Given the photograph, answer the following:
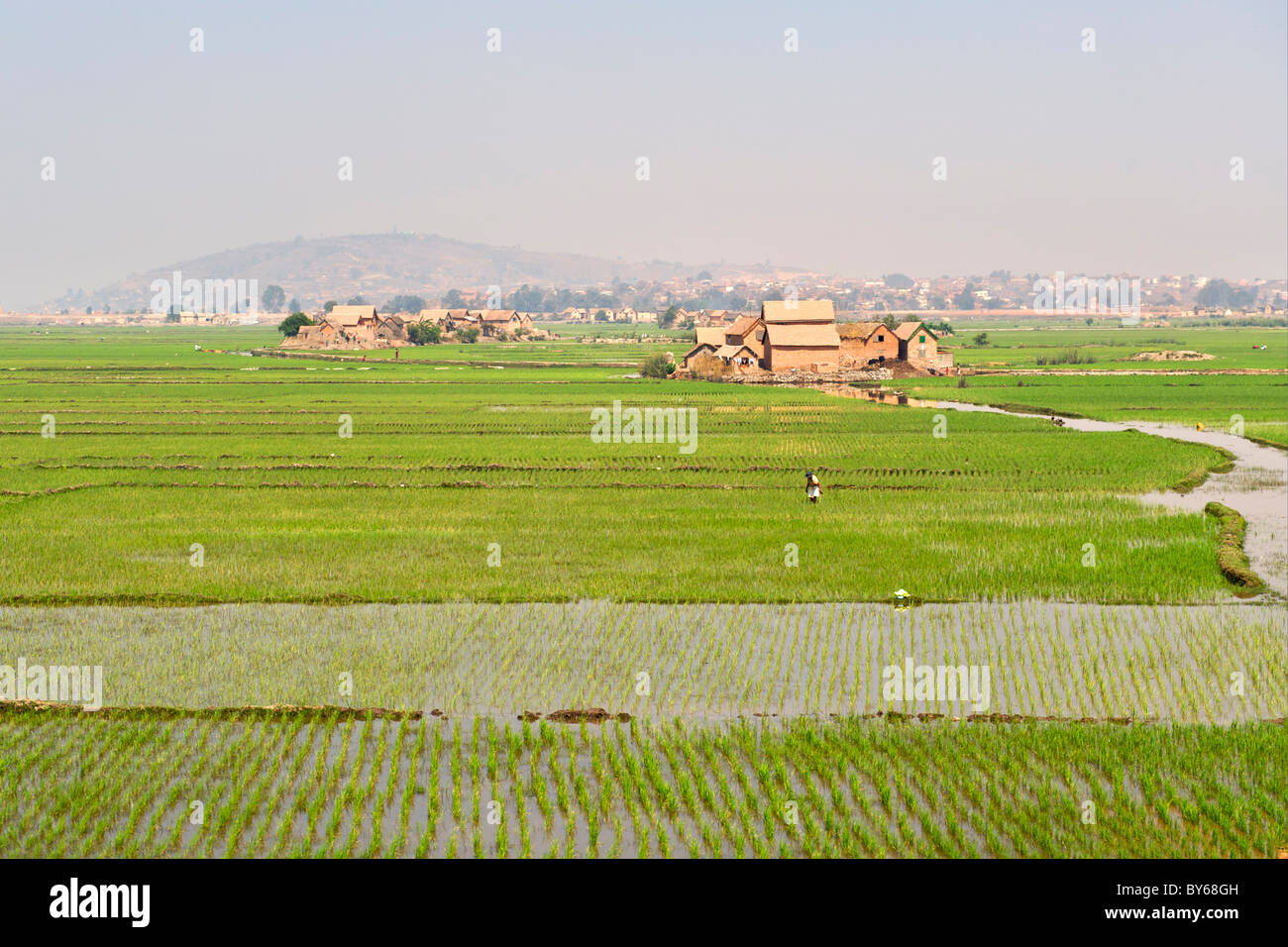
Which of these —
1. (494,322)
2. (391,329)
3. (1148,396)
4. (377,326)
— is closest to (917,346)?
(1148,396)

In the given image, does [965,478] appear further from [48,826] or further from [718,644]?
[48,826]

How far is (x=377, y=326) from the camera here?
80750 mm

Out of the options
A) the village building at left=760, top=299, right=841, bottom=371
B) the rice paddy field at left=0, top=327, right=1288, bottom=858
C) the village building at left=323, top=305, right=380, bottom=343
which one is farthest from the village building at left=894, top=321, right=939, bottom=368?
the village building at left=323, top=305, right=380, bottom=343

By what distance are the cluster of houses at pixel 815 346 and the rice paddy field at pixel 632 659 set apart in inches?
1028

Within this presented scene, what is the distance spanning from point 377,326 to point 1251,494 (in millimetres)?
68457

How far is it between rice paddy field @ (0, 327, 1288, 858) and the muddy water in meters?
0.65

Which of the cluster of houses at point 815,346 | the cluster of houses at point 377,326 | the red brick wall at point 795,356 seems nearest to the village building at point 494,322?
the cluster of houses at point 377,326

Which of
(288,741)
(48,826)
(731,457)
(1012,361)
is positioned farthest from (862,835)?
(1012,361)

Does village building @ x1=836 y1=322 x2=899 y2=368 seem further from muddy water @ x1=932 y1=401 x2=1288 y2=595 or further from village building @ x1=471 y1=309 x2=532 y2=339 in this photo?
village building @ x1=471 y1=309 x2=532 y2=339

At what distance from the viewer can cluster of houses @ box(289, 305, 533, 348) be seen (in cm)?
7556

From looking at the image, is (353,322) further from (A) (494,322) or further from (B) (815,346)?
(B) (815,346)

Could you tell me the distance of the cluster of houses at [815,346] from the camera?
49.9 m

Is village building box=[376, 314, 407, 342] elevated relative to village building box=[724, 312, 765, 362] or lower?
elevated

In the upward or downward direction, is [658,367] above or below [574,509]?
above
